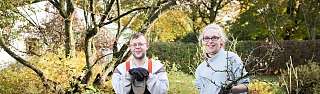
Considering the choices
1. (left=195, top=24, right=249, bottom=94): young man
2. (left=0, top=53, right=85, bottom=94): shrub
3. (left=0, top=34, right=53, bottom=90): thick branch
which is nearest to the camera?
(left=195, top=24, right=249, bottom=94): young man

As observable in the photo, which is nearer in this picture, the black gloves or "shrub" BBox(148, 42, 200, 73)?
the black gloves

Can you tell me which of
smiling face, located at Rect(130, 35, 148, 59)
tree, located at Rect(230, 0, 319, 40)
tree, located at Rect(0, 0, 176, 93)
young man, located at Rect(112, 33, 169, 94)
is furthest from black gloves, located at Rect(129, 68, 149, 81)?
tree, located at Rect(230, 0, 319, 40)

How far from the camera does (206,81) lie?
13.4 ft

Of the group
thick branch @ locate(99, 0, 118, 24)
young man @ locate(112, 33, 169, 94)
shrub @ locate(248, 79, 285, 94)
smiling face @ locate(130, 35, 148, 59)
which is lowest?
shrub @ locate(248, 79, 285, 94)

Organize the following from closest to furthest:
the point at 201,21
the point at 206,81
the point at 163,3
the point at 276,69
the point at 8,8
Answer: the point at 206,81 → the point at 8,8 → the point at 163,3 → the point at 276,69 → the point at 201,21

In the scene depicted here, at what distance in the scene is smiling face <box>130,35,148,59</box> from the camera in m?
4.23

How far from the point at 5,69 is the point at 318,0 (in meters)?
18.1

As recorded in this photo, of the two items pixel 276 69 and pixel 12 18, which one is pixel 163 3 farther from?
pixel 276 69

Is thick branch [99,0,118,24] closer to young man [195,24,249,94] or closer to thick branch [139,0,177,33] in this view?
thick branch [139,0,177,33]

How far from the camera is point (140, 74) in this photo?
417 centimetres

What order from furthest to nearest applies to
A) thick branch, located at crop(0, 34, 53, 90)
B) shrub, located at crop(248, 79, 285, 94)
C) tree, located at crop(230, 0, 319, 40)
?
tree, located at crop(230, 0, 319, 40)
shrub, located at crop(248, 79, 285, 94)
thick branch, located at crop(0, 34, 53, 90)

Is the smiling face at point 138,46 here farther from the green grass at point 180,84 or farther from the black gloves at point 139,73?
the green grass at point 180,84

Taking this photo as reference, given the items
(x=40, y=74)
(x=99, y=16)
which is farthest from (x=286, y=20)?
(x=40, y=74)

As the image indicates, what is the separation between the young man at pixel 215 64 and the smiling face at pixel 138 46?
42 cm
